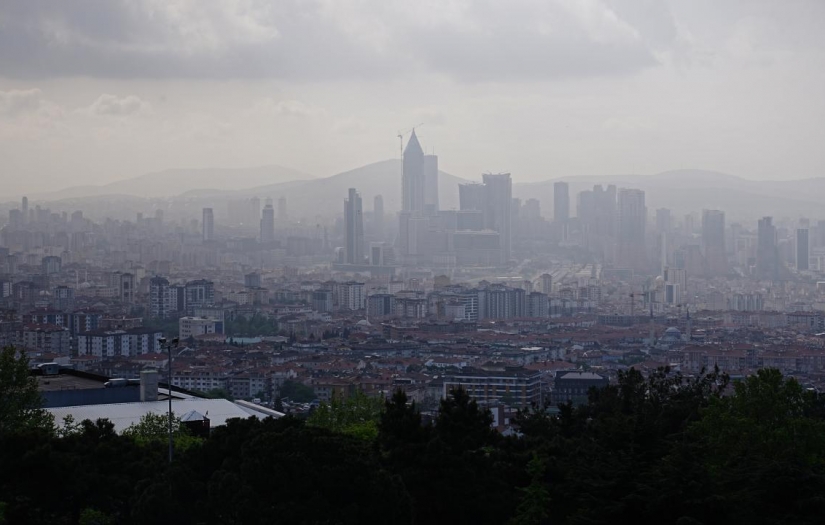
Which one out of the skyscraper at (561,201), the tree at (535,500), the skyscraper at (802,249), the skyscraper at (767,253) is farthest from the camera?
the skyscraper at (561,201)

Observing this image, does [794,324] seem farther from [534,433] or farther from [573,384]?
[534,433]

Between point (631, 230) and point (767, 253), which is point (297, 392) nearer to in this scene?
point (767, 253)

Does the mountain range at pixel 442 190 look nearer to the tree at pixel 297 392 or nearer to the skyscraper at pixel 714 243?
the skyscraper at pixel 714 243

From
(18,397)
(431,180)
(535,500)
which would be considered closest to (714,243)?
(431,180)

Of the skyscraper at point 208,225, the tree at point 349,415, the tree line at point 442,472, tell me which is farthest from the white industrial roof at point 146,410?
the skyscraper at point 208,225

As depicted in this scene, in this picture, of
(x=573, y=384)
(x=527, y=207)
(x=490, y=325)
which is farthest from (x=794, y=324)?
(x=527, y=207)

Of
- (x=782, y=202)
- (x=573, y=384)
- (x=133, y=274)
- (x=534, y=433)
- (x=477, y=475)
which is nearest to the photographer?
(x=477, y=475)
